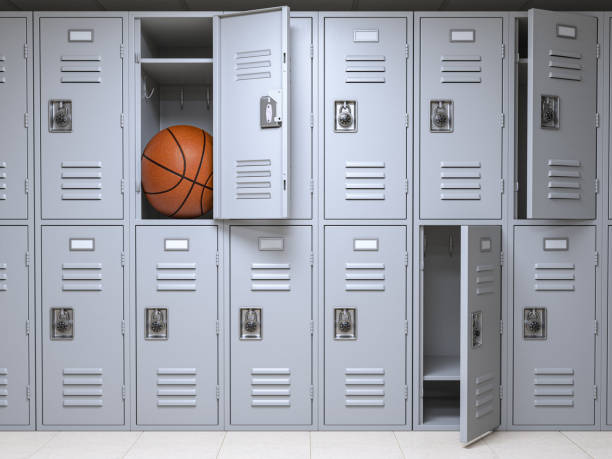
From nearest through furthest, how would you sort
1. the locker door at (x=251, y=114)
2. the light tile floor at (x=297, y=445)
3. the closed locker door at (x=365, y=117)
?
the light tile floor at (x=297, y=445) < the locker door at (x=251, y=114) < the closed locker door at (x=365, y=117)

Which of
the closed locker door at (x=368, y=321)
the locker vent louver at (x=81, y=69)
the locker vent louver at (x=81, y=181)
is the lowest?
the closed locker door at (x=368, y=321)

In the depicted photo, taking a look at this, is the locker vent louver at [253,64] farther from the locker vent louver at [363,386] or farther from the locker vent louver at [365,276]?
the locker vent louver at [363,386]

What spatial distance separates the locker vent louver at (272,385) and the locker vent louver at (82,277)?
1.12 metres

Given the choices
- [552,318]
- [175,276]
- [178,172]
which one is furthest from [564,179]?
[175,276]

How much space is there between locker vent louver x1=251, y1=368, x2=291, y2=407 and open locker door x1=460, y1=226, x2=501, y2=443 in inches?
41.1

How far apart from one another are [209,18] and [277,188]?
117 cm

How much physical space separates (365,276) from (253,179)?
35.9 inches

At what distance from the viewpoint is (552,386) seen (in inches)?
128

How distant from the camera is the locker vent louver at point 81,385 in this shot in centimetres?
321

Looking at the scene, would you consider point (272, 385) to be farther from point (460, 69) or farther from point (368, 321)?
point (460, 69)


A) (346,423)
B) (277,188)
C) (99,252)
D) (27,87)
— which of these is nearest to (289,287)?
(277,188)

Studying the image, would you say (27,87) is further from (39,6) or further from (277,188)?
(277,188)

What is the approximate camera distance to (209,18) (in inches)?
127

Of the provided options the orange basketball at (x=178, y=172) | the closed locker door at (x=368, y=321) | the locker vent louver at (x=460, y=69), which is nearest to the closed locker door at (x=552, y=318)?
the closed locker door at (x=368, y=321)
